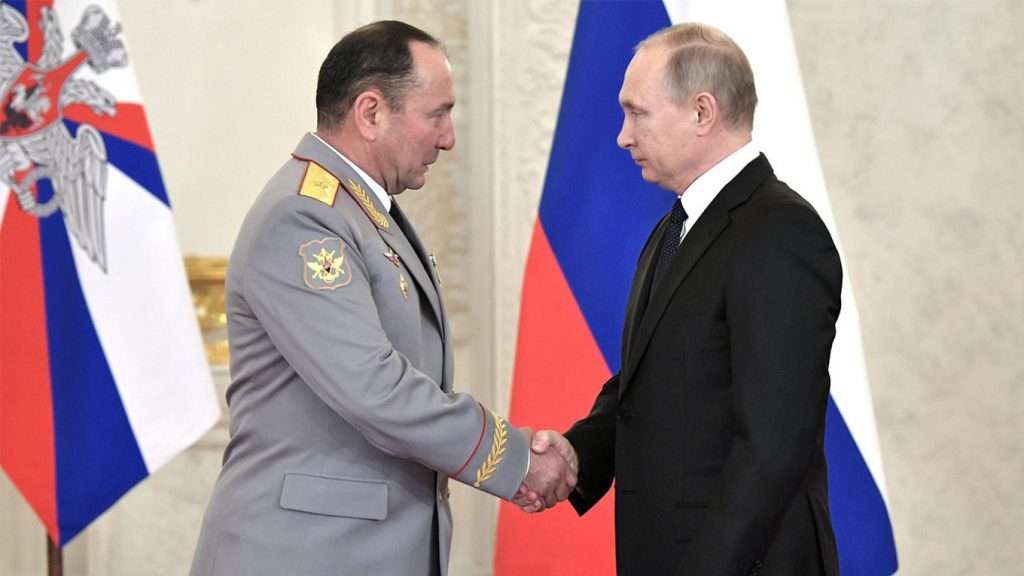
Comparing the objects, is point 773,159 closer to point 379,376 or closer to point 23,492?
point 379,376

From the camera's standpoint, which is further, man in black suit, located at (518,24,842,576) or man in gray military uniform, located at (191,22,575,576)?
man in gray military uniform, located at (191,22,575,576)

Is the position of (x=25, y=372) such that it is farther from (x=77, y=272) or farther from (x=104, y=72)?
(x=104, y=72)

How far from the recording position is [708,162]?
208 centimetres

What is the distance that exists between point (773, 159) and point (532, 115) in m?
1.41

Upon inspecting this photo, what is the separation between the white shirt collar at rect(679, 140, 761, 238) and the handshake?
0.52 metres

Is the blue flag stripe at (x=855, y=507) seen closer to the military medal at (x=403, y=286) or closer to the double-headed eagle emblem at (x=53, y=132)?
the military medal at (x=403, y=286)

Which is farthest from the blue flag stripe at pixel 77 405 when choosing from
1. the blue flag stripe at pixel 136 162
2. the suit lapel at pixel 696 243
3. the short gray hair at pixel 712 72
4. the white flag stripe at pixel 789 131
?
the short gray hair at pixel 712 72

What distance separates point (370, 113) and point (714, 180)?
23.6 inches

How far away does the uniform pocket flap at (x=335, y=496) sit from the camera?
2055mm

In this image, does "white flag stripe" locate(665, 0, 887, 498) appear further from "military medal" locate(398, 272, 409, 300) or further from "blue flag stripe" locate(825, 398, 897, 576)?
"military medal" locate(398, 272, 409, 300)

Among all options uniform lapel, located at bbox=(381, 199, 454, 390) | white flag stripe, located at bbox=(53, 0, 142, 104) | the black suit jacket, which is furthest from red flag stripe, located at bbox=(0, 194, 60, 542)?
the black suit jacket

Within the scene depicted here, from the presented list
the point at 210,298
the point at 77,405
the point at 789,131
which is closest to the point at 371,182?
the point at 789,131

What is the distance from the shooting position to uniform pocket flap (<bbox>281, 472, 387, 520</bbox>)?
2.05 m

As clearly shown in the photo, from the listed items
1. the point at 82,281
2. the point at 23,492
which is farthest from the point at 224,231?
the point at 23,492
